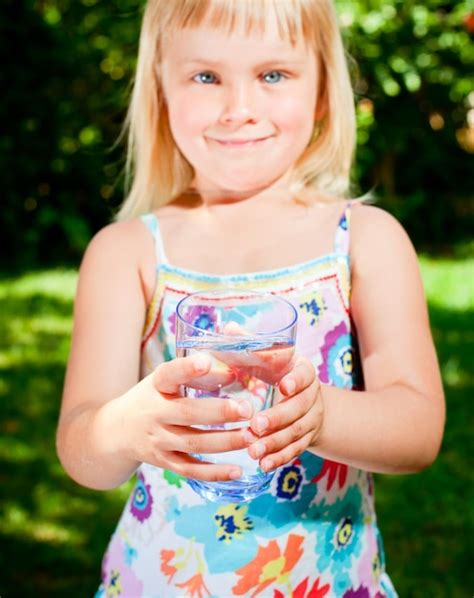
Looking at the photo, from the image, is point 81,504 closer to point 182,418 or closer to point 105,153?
point 182,418

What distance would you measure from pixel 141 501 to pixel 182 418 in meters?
0.66

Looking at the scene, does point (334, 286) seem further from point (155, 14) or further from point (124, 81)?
point (124, 81)

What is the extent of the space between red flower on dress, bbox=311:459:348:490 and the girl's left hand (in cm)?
46

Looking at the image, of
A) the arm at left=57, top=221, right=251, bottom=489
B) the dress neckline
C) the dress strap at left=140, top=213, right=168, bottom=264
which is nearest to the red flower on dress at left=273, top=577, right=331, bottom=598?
the arm at left=57, top=221, right=251, bottom=489

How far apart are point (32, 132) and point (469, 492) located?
4857 millimetres

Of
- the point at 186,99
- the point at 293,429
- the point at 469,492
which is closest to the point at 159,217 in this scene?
the point at 186,99

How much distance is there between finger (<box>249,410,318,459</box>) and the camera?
5.01 ft

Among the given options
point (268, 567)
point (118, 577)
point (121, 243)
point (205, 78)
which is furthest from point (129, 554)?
point (205, 78)

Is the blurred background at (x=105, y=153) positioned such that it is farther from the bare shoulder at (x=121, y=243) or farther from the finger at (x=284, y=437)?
the finger at (x=284, y=437)

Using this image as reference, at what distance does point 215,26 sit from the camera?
2.00 meters

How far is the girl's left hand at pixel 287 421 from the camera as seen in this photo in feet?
5.00

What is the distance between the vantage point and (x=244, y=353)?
1.49 meters

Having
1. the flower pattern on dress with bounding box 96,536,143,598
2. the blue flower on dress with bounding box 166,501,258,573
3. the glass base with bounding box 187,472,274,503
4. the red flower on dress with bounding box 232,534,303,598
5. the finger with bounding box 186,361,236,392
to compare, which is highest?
the finger with bounding box 186,361,236,392

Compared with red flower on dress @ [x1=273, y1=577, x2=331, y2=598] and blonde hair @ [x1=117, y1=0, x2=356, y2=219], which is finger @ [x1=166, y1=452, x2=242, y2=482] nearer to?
red flower on dress @ [x1=273, y1=577, x2=331, y2=598]
